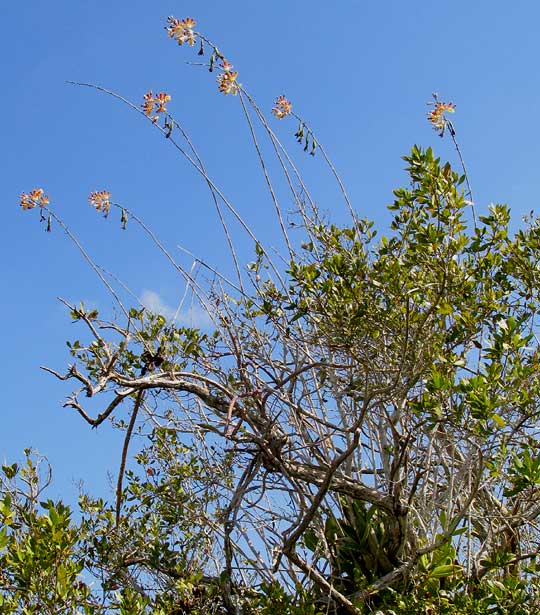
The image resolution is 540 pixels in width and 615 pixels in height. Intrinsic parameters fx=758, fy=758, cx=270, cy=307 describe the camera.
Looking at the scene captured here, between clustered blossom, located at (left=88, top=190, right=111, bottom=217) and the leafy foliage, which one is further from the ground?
clustered blossom, located at (left=88, top=190, right=111, bottom=217)

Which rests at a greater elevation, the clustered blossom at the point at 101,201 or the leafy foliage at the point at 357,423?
the clustered blossom at the point at 101,201

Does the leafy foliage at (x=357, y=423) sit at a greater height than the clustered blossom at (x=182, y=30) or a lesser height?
lesser

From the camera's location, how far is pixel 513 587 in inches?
145

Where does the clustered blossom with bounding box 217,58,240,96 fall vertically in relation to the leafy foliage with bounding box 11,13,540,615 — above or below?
above

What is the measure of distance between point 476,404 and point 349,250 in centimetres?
137

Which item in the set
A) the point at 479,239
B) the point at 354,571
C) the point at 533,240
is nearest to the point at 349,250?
the point at 479,239

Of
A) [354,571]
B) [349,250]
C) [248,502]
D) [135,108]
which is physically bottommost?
[354,571]

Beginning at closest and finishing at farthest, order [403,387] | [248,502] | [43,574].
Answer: [43,574] → [403,387] → [248,502]

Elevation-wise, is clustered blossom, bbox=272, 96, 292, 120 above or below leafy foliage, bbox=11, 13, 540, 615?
above

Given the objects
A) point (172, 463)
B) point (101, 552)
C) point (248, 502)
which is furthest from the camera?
point (172, 463)

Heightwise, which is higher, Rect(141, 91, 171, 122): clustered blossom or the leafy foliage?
Rect(141, 91, 171, 122): clustered blossom

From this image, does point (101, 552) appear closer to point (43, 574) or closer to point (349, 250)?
point (43, 574)

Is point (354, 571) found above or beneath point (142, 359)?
beneath

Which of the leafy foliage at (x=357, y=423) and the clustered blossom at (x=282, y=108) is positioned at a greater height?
the clustered blossom at (x=282, y=108)
